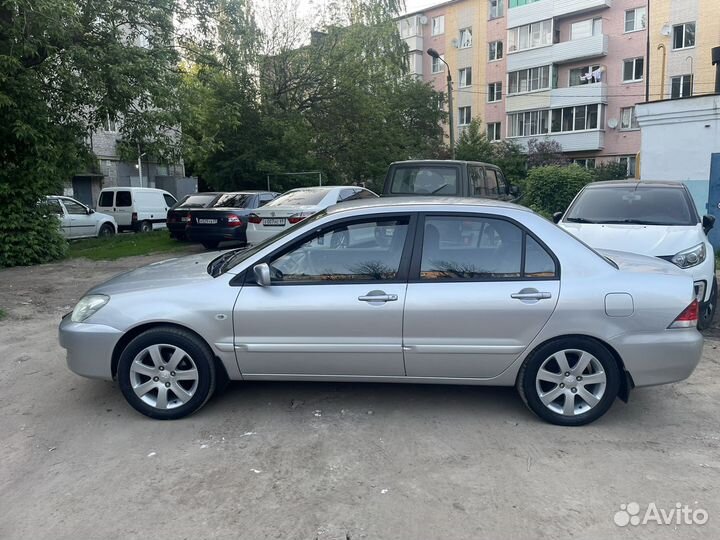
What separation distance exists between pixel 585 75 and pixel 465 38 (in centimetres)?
1048

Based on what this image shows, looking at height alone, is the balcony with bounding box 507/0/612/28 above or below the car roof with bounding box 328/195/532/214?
above

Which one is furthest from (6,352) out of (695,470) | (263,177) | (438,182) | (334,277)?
(263,177)

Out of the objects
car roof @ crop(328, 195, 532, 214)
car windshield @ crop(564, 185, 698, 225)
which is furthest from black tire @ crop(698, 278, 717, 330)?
car roof @ crop(328, 195, 532, 214)

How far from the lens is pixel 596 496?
3422 mm

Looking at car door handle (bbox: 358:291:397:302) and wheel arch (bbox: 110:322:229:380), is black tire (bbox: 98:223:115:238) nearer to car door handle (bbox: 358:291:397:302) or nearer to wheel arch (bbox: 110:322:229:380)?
wheel arch (bbox: 110:322:229:380)

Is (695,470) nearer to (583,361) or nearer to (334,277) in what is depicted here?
(583,361)

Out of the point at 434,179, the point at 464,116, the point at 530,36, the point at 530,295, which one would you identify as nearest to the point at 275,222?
the point at 434,179

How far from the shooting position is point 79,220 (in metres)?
17.9

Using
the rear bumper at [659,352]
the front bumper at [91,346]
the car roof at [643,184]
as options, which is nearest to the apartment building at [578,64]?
the car roof at [643,184]

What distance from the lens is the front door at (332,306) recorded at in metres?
4.30

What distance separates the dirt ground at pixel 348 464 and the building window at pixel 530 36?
3597cm

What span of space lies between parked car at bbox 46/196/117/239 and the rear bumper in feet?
54.1

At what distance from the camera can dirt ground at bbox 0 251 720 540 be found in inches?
126

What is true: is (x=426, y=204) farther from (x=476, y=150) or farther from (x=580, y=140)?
(x=580, y=140)
